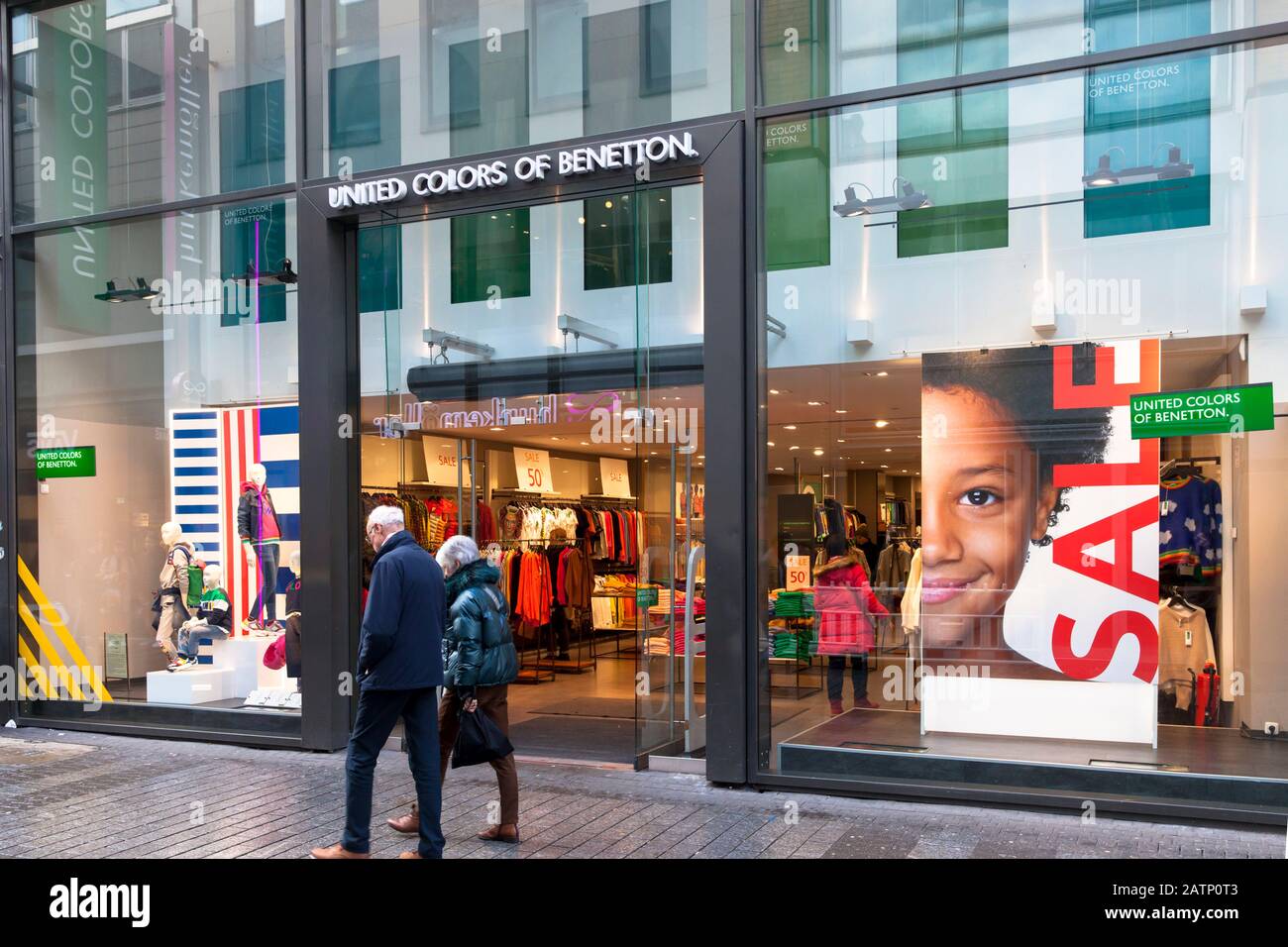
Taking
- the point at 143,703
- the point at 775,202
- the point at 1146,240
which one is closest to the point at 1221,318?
the point at 1146,240

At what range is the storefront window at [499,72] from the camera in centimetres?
771

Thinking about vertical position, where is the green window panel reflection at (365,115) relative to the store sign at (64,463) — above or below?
above

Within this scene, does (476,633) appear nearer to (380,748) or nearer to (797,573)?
(380,748)

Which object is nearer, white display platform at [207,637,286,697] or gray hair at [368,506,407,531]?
gray hair at [368,506,407,531]

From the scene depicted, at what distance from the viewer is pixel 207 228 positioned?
942 centimetres

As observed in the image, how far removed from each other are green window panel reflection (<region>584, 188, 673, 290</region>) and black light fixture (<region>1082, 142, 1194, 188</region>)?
273 cm

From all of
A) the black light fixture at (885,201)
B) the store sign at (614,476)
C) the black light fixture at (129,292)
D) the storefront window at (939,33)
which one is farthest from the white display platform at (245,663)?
the storefront window at (939,33)

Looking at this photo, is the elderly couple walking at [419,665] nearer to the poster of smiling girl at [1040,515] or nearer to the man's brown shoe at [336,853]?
the man's brown shoe at [336,853]

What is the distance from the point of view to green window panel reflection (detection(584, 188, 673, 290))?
8.06m

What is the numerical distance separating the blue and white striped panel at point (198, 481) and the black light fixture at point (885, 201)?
5340 mm

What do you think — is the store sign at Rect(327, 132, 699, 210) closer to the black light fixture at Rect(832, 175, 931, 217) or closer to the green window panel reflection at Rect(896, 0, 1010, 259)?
the black light fixture at Rect(832, 175, 931, 217)

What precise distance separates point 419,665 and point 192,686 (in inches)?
183

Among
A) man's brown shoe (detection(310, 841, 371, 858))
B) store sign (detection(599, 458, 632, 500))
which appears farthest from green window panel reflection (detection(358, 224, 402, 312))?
man's brown shoe (detection(310, 841, 371, 858))

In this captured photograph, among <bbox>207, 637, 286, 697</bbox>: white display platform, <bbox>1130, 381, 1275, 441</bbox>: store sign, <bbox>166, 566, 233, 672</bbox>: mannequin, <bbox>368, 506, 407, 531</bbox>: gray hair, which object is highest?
<bbox>1130, 381, 1275, 441</bbox>: store sign
